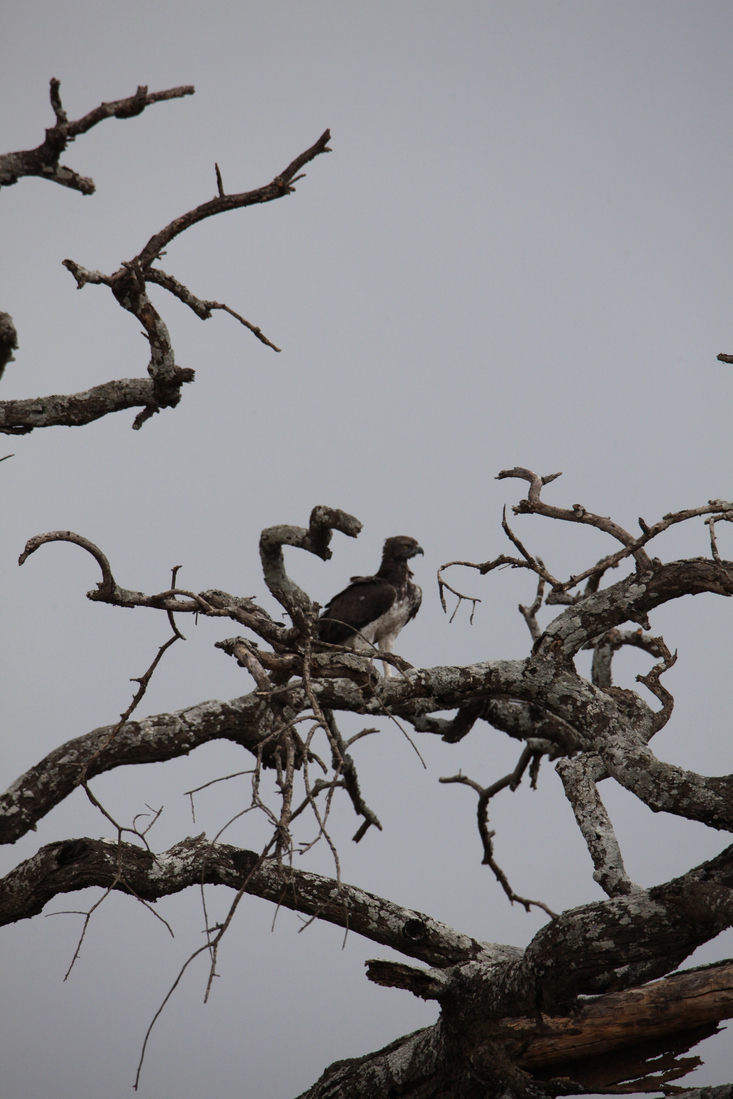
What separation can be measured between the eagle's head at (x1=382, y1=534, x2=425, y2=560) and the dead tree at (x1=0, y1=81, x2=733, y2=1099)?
4186 mm

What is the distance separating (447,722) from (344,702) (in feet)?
4.54

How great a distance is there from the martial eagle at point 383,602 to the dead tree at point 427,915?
355 cm

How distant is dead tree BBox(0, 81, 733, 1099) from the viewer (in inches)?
123

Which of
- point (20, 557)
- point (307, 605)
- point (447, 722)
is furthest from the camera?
point (447, 722)

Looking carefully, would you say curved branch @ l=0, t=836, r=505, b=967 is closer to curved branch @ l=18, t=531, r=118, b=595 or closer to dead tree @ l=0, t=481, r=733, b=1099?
dead tree @ l=0, t=481, r=733, b=1099

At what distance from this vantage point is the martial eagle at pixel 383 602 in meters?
8.16

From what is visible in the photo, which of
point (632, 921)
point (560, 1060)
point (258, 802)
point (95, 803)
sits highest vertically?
point (95, 803)

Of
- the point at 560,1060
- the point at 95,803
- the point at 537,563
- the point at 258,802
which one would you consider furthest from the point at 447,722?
the point at 258,802

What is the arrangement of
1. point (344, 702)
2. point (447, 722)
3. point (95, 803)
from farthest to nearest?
Answer: point (447, 722)
point (344, 702)
point (95, 803)

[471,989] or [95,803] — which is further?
[471,989]

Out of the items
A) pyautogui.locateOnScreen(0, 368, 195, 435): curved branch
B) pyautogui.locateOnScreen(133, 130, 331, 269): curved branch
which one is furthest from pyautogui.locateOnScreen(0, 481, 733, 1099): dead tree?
pyautogui.locateOnScreen(133, 130, 331, 269): curved branch

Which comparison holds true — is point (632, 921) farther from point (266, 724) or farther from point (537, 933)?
point (266, 724)

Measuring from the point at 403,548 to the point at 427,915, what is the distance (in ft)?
16.4

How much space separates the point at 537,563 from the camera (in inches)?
154
